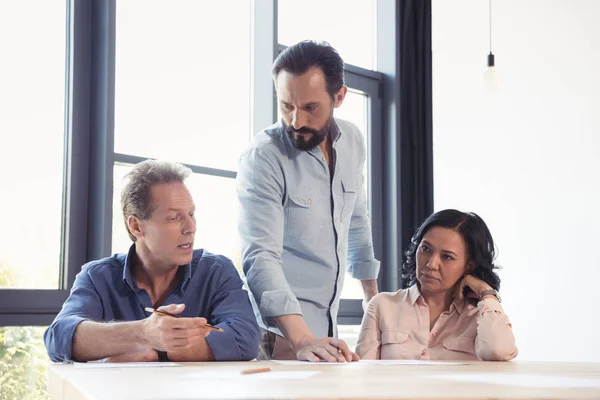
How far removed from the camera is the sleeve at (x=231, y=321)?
6.05 ft

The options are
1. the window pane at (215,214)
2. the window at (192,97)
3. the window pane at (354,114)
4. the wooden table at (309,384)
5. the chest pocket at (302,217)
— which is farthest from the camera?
the window pane at (354,114)

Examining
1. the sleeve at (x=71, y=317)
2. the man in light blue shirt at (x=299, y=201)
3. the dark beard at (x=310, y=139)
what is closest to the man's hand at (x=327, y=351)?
the man in light blue shirt at (x=299, y=201)

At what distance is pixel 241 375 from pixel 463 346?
4.12 feet

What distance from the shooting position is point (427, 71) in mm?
4336

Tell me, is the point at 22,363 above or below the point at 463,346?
below

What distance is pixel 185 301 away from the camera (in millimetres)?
1993

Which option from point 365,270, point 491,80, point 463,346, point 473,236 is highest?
point 491,80

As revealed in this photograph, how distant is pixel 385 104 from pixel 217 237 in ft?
4.61

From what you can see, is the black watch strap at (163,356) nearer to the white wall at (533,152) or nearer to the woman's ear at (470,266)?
the woman's ear at (470,266)

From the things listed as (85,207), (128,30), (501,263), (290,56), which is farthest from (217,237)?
(501,263)

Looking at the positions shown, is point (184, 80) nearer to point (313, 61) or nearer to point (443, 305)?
point (313, 61)

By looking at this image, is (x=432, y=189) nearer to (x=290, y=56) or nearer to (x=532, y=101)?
(x=532, y=101)

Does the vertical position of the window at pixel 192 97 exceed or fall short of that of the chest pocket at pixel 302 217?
it exceeds it

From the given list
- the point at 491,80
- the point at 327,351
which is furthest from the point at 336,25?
the point at 327,351
